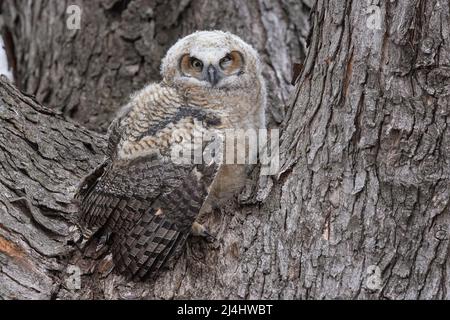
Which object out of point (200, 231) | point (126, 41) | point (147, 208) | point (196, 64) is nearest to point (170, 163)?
point (147, 208)

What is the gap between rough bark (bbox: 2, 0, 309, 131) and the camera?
541 cm

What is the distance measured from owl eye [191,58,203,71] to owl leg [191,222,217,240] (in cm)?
110

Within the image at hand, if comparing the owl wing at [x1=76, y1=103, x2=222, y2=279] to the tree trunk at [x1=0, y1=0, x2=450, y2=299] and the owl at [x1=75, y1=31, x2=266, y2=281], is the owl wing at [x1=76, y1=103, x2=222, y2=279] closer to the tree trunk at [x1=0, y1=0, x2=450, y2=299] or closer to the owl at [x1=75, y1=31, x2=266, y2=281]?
the owl at [x1=75, y1=31, x2=266, y2=281]

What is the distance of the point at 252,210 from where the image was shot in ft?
11.7

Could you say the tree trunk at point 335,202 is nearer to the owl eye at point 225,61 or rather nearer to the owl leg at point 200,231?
the owl leg at point 200,231

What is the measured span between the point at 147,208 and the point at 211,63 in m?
1.07

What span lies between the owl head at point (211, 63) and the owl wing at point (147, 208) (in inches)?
28.4

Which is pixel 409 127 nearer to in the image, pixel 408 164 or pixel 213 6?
pixel 408 164

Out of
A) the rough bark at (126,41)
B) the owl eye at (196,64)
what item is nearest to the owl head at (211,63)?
the owl eye at (196,64)

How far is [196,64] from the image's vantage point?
14.1ft

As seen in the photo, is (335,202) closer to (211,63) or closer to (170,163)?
(170,163)

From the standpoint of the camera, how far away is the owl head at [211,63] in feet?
13.8
